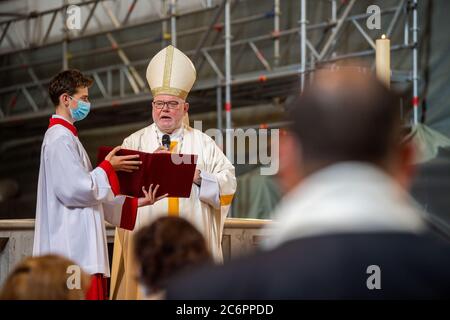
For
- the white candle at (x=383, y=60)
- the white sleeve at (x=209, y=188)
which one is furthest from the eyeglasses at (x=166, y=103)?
the white candle at (x=383, y=60)

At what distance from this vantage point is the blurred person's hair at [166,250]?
194 cm

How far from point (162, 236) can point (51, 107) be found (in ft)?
26.6

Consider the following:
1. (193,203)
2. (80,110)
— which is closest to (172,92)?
(193,203)

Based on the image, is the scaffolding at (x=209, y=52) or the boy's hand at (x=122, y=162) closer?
the boy's hand at (x=122, y=162)

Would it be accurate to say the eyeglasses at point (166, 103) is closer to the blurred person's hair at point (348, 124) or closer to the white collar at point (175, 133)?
the white collar at point (175, 133)

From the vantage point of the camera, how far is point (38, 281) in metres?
2.08

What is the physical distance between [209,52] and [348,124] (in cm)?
736

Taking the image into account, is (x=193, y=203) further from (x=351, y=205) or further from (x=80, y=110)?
(x=351, y=205)

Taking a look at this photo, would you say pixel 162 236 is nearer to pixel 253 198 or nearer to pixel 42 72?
pixel 253 198

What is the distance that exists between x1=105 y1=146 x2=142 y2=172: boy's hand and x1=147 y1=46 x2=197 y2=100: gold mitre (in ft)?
2.85

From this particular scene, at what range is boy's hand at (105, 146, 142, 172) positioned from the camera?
4.15 m

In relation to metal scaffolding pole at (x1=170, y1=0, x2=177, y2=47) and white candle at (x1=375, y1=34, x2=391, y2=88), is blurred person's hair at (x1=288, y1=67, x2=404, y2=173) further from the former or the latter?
metal scaffolding pole at (x1=170, y1=0, x2=177, y2=47)

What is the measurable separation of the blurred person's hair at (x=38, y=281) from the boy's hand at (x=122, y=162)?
2.03 m
